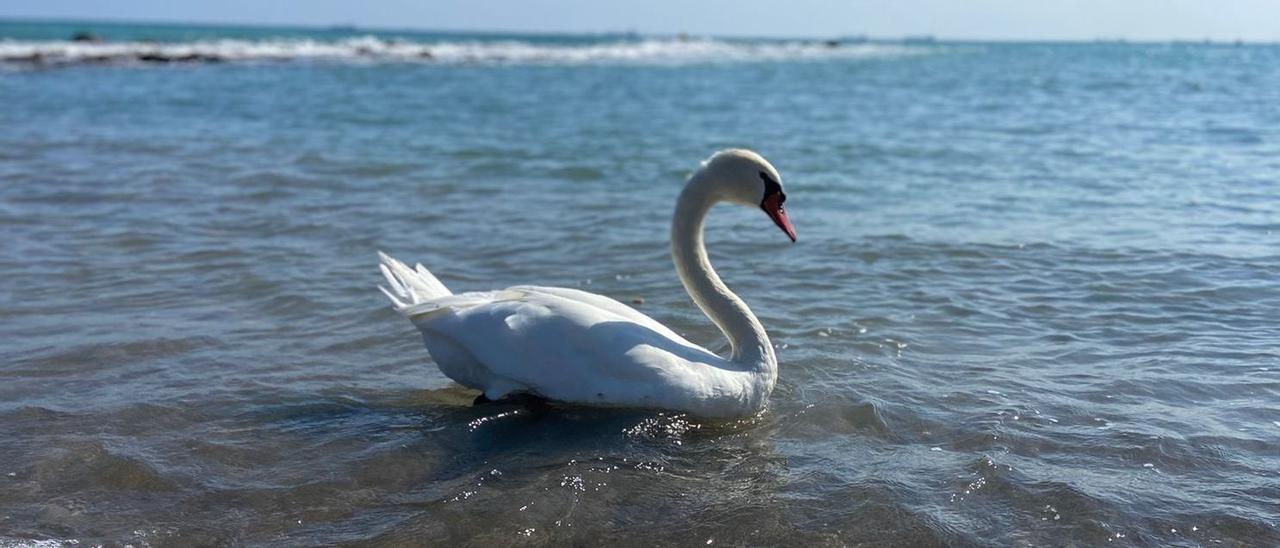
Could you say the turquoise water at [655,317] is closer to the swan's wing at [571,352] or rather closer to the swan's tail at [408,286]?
the swan's wing at [571,352]

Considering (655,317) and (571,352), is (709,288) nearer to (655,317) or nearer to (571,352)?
(571,352)

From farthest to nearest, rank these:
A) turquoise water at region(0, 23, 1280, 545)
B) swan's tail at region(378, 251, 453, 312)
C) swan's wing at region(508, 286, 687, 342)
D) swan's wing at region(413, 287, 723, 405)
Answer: swan's tail at region(378, 251, 453, 312) < swan's wing at region(508, 286, 687, 342) < swan's wing at region(413, 287, 723, 405) < turquoise water at region(0, 23, 1280, 545)

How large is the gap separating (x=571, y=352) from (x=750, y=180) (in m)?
1.06

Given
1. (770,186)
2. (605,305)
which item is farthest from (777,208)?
(605,305)

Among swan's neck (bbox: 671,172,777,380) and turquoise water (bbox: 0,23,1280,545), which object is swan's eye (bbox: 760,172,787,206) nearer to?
swan's neck (bbox: 671,172,777,380)

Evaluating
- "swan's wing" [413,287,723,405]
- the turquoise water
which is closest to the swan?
"swan's wing" [413,287,723,405]

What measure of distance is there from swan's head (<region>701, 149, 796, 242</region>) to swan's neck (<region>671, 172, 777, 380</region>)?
6 cm

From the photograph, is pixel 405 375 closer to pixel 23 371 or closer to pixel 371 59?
pixel 23 371

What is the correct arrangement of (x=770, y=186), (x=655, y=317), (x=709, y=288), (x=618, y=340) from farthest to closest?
(x=655, y=317), (x=709, y=288), (x=770, y=186), (x=618, y=340)

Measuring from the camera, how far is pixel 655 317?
629 centimetres

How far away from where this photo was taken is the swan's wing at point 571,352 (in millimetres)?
4469

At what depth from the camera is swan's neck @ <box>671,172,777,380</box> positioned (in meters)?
4.82

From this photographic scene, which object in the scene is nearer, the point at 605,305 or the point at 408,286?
the point at 605,305

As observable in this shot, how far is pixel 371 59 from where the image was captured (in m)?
39.5
